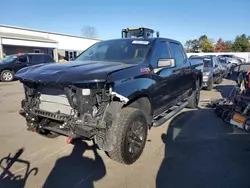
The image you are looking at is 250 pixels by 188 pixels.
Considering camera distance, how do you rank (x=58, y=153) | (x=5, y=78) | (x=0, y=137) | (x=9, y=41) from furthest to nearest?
(x=9, y=41) < (x=5, y=78) < (x=0, y=137) < (x=58, y=153)

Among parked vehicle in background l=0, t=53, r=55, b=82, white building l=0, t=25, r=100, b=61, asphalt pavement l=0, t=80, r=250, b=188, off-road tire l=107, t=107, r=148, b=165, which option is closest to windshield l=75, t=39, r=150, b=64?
off-road tire l=107, t=107, r=148, b=165

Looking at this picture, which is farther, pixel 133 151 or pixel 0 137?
pixel 0 137

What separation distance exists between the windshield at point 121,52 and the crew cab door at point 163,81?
0.25 metres

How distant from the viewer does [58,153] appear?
369cm

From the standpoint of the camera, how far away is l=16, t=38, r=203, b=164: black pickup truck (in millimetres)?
2879

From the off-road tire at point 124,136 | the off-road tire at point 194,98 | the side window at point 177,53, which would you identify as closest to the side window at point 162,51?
the side window at point 177,53

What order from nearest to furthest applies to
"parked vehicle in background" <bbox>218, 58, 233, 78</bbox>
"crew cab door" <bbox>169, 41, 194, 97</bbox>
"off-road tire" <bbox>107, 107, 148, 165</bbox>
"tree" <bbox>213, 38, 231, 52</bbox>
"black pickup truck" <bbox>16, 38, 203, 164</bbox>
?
"black pickup truck" <bbox>16, 38, 203, 164</bbox> < "off-road tire" <bbox>107, 107, 148, 165</bbox> < "crew cab door" <bbox>169, 41, 194, 97</bbox> < "parked vehicle in background" <bbox>218, 58, 233, 78</bbox> < "tree" <bbox>213, 38, 231, 52</bbox>

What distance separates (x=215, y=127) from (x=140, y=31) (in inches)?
452

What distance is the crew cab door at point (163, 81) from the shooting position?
156 inches

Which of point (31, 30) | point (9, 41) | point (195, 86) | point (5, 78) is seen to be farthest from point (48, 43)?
point (195, 86)

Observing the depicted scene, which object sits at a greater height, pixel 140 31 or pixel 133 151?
pixel 140 31

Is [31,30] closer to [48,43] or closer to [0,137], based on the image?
[48,43]

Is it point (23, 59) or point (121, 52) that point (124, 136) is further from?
point (23, 59)

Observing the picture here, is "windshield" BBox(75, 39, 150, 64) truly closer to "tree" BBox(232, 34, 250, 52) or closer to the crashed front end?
the crashed front end
